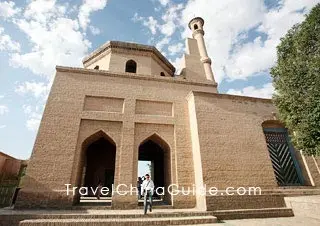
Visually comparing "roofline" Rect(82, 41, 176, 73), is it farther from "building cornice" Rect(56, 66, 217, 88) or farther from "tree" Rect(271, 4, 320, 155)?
"tree" Rect(271, 4, 320, 155)

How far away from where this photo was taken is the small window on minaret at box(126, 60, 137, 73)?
11.9m

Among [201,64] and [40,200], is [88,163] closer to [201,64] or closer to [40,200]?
[40,200]

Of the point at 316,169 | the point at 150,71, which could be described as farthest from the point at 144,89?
the point at 316,169

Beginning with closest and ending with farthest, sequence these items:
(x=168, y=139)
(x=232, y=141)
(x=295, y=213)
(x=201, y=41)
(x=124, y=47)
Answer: (x=295, y=213) → (x=232, y=141) → (x=168, y=139) → (x=124, y=47) → (x=201, y=41)

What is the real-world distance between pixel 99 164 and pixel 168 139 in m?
5.37

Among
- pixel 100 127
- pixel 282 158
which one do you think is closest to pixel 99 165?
pixel 100 127

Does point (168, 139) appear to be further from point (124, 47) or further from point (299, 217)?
point (124, 47)

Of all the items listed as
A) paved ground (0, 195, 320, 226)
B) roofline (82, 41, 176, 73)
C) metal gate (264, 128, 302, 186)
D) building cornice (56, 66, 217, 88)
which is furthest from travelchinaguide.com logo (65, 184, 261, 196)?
roofline (82, 41, 176, 73)

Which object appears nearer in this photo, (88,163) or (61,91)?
(61,91)

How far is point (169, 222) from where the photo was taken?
5.94 metres

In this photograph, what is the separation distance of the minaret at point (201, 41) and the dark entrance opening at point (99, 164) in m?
7.43

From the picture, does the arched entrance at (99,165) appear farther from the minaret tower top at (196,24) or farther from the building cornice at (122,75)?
the minaret tower top at (196,24)

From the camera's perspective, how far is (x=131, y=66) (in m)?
12.1

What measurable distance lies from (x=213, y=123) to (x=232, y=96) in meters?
1.90
